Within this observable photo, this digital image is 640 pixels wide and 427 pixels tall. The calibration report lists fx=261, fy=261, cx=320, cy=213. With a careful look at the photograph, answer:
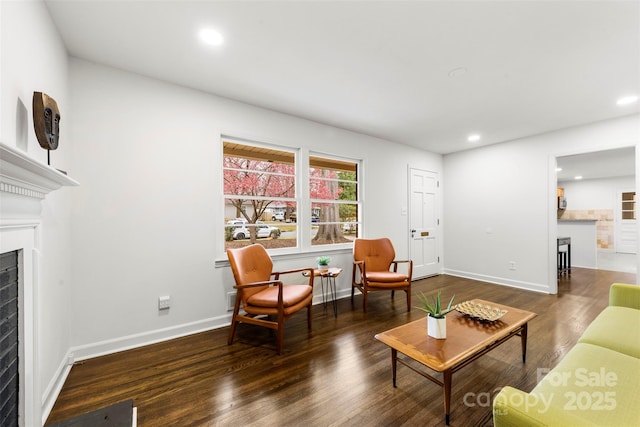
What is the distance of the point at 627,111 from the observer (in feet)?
11.0

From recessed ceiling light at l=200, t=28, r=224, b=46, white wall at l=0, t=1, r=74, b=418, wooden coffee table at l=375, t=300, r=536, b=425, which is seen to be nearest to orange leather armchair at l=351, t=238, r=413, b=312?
wooden coffee table at l=375, t=300, r=536, b=425

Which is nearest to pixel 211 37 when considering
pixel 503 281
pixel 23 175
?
pixel 23 175

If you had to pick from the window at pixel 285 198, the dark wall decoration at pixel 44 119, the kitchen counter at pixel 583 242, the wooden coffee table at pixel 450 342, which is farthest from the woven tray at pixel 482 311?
the kitchen counter at pixel 583 242

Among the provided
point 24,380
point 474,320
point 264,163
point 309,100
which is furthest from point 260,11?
point 474,320

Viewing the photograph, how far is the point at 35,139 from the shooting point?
1.61 meters

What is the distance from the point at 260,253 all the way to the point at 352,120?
7.36ft

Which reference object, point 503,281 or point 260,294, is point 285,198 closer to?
point 260,294

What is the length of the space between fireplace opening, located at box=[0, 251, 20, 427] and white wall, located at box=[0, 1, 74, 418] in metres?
0.13

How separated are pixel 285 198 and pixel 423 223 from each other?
3089 millimetres

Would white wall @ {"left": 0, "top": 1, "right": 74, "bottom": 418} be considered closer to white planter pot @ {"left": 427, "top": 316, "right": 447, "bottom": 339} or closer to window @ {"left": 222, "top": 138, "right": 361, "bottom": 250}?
window @ {"left": 222, "top": 138, "right": 361, "bottom": 250}

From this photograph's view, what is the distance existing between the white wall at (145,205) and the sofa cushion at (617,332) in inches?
123

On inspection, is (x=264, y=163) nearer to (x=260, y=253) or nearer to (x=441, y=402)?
(x=260, y=253)

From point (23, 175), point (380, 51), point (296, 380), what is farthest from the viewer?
point (380, 51)

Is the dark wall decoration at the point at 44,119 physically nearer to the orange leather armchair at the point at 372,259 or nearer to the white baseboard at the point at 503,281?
the orange leather armchair at the point at 372,259
